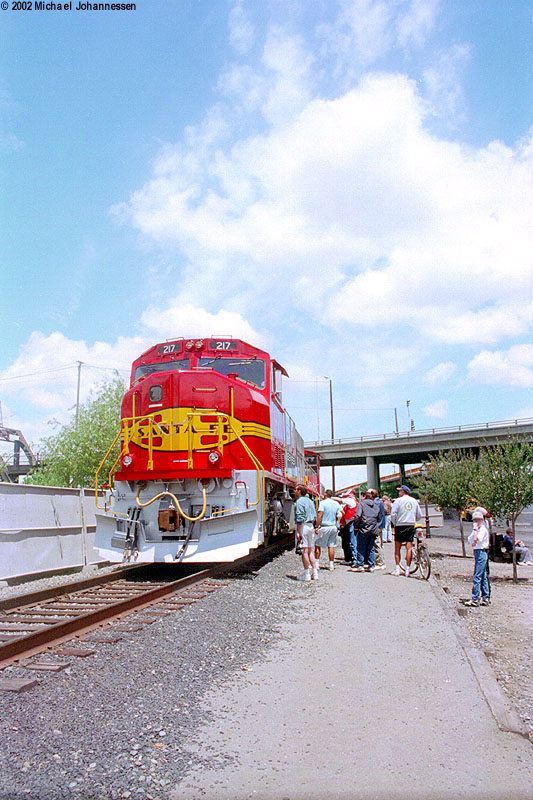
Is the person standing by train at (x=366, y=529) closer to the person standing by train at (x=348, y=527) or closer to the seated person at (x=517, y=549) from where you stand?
the person standing by train at (x=348, y=527)

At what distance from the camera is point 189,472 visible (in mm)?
9648

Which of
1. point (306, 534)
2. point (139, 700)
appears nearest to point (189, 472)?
point (306, 534)

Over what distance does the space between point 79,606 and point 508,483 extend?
44.1 ft

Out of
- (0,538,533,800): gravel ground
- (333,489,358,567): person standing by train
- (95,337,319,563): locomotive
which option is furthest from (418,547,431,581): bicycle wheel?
(95,337,319,563): locomotive

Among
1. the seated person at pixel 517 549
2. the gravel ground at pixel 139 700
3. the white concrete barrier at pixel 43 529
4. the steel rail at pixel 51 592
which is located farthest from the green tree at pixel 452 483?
the steel rail at pixel 51 592

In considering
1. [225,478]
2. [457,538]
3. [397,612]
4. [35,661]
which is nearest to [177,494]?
[225,478]

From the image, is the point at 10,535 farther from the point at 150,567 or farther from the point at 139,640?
the point at 139,640

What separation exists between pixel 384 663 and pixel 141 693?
2222 millimetres

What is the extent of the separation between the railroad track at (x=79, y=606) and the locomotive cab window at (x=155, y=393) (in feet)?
9.89

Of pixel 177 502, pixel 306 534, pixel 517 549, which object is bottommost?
pixel 517 549

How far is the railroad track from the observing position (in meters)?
5.54

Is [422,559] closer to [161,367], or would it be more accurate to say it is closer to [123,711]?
[161,367]

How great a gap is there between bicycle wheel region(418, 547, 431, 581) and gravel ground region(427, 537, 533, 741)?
65 centimetres

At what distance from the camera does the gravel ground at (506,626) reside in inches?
232
